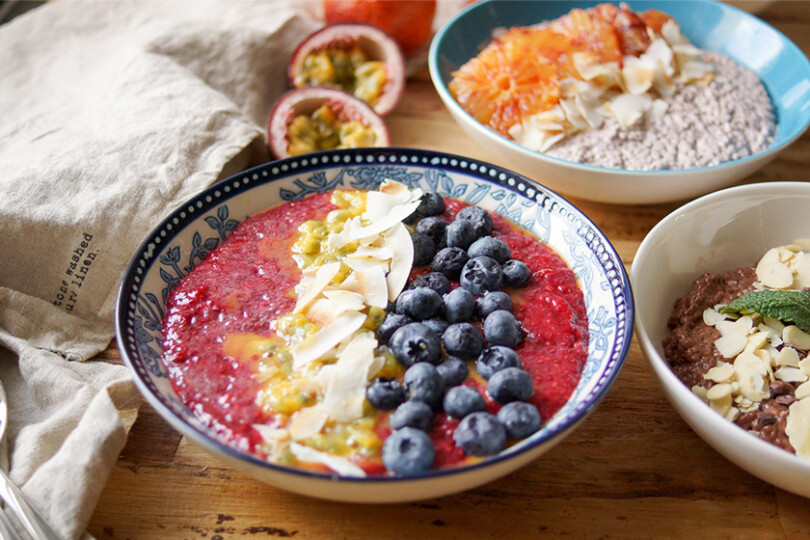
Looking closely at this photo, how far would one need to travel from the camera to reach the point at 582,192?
91.2 inches

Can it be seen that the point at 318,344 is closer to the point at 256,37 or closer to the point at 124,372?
the point at 124,372

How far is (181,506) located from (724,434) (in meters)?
1.19

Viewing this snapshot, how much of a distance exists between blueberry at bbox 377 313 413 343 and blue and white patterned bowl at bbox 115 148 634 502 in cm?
40

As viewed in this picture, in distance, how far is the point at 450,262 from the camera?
1.86 metres

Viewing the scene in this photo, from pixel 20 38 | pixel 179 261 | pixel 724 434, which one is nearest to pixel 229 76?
pixel 20 38

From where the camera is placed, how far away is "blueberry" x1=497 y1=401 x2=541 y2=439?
143cm

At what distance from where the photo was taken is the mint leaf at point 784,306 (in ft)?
5.62

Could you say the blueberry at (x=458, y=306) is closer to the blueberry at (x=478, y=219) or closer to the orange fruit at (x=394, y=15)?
the blueberry at (x=478, y=219)

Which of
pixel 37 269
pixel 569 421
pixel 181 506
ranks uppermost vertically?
pixel 569 421

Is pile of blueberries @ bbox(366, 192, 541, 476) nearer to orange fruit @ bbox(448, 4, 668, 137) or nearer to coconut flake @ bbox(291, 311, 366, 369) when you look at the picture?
coconut flake @ bbox(291, 311, 366, 369)

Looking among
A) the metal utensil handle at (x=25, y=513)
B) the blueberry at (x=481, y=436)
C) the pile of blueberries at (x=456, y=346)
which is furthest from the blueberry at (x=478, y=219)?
the metal utensil handle at (x=25, y=513)

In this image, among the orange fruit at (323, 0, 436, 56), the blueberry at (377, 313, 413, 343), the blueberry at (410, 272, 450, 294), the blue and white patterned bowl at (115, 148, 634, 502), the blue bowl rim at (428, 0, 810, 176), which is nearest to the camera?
the blue and white patterned bowl at (115, 148, 634, 502)

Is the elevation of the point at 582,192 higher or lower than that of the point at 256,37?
lower

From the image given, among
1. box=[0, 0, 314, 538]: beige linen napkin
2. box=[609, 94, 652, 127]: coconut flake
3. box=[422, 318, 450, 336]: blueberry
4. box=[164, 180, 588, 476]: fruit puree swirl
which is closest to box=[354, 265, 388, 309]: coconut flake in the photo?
box=[164, 180, 588, 476]: fruit puree swirl
